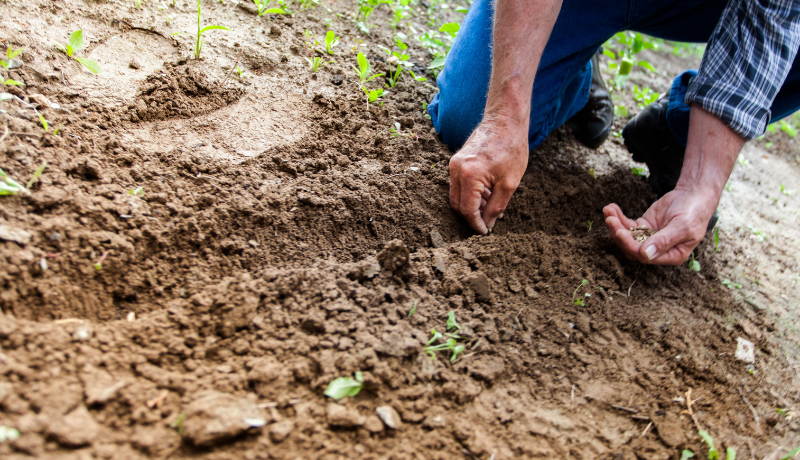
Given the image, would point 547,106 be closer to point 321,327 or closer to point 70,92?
point 321,327

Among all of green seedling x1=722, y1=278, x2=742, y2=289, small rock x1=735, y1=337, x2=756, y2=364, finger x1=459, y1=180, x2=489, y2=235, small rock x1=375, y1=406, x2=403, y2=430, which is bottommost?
small rock x1=375, y1=406, x2=403, y2=430

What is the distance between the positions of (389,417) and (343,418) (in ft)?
0.38

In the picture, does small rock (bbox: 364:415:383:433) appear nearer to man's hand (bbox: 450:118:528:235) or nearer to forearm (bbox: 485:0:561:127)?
man's hand (bbox: 450:118:528:235)

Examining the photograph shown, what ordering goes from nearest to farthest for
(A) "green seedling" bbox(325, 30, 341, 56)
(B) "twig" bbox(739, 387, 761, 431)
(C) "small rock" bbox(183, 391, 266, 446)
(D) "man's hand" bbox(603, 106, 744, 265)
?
(C) "small rock" bbox(183, 391, 266, 446) < (B) "twig" bbox(739, 387, 761, 431) < (D) "man's hand" bbox(603, 106, 744, 265) < (A) "green seedling" bbox(325, 30, 341, 56)

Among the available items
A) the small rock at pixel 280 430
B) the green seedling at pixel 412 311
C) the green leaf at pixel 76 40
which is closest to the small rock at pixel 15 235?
the small rock at pixel 280 430

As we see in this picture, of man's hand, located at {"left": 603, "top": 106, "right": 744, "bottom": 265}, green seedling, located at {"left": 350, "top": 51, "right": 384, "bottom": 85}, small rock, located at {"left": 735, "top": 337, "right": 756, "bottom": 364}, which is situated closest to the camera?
small rock, located at {"left": 735, "top": 337, "right": 756, "bottom": 364}

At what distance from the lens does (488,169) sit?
1.64 meters

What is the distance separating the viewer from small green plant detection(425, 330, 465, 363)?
1.26 m

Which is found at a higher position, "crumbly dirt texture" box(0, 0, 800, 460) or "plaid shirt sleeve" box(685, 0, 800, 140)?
"plaid shirt sleeve" box(685, 0, 800, 140)

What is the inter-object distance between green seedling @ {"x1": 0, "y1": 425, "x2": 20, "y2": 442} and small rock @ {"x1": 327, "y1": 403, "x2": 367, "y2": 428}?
1.99 feet

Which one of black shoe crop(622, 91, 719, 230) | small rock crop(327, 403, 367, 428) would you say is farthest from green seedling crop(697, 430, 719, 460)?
black shoe crop(622, 91, 719, 230)

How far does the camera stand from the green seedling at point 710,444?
4.14 feet

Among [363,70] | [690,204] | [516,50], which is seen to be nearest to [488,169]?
[516,50]

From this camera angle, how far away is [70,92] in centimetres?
164
